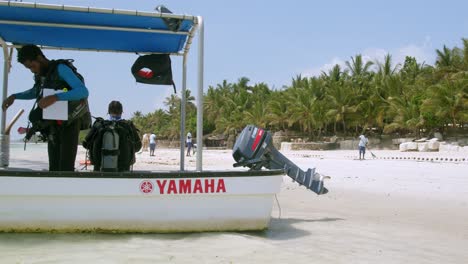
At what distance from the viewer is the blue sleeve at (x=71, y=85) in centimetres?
480

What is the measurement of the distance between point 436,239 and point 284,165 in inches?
82.2

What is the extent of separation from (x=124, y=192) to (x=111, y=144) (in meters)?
0.55

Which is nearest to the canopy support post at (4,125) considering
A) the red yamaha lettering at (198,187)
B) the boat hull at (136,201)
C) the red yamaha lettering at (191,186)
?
the boat hull at (136,201)

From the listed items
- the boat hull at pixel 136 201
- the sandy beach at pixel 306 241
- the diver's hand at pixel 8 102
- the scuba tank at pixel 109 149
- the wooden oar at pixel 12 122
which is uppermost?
the diver's hand at pixel 8 102

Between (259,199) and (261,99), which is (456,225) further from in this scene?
(261,99)

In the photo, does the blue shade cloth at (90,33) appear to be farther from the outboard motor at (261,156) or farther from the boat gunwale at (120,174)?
the boat gunwale at (120,174)

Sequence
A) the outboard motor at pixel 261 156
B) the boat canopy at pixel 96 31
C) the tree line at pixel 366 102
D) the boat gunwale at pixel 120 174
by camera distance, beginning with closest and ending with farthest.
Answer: the boat gunwale at pixel 120 174 < the boat canopy at pixel 96 31 < the outboard motor at pixel 261 156 < the tree line at pixel 366 102

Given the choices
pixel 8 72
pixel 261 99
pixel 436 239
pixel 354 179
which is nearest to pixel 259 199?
pixel 436 239

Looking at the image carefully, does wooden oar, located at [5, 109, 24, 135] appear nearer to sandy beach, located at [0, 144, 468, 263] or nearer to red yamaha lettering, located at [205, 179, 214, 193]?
sandy beach, located at [0, 144, 468, 263]

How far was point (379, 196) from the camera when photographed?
1026 cm

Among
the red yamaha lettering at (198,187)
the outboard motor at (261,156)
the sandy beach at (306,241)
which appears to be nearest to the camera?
the sandy beach at (306,241)

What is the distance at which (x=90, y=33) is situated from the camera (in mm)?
5945

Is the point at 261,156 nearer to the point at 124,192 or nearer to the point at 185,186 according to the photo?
the point at 185,186

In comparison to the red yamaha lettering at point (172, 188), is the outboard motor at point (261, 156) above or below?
above
